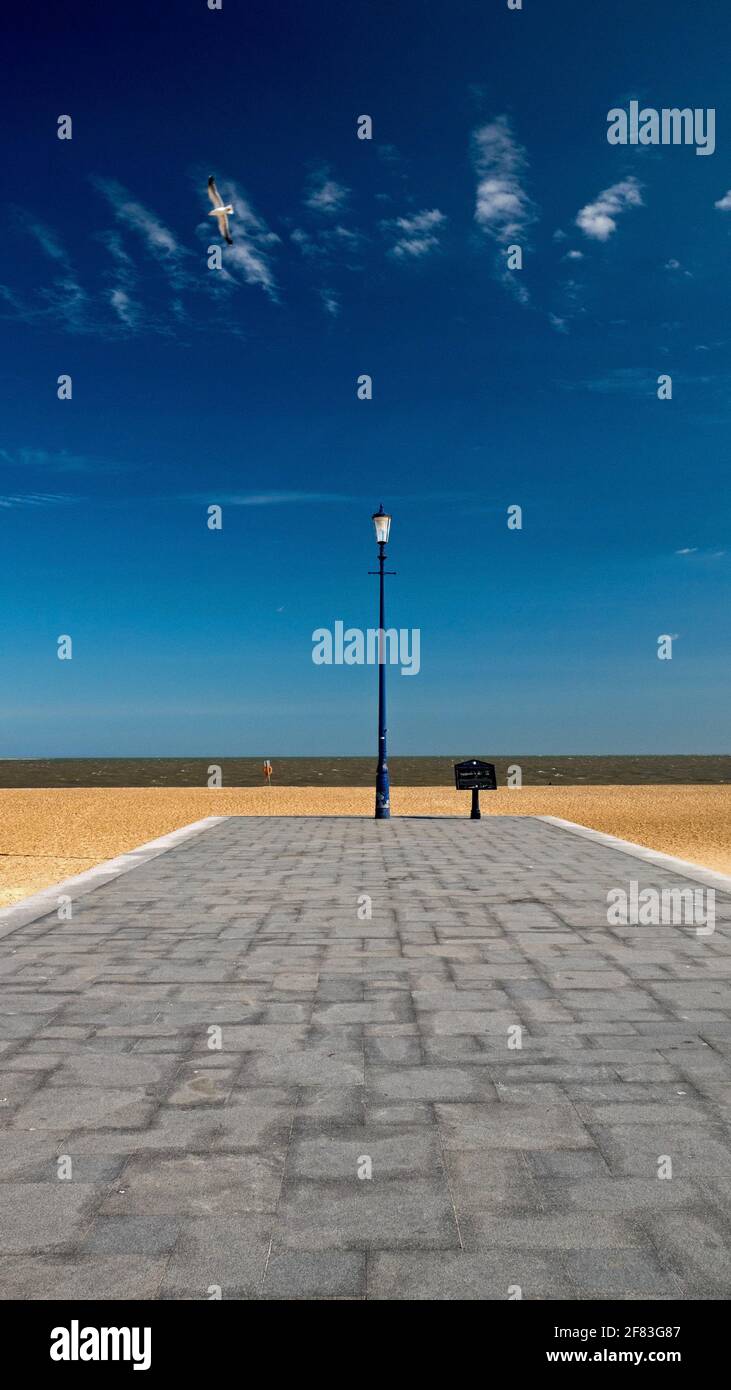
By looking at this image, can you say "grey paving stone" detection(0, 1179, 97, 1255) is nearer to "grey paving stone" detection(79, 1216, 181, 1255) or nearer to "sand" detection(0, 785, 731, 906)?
"grey paving stone" detection(79, 1216, 181, 1255)

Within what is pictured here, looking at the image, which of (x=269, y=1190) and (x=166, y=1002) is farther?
(x=166, y=1002)

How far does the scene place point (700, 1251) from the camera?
2.80 m

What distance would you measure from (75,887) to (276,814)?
548 inches

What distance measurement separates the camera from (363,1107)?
385 cm

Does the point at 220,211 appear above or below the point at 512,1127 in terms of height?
above

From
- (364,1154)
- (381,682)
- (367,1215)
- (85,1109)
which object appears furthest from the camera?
(381,682)

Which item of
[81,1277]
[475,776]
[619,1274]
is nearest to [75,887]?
[81,1277]

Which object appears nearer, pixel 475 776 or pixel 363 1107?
pixel 363 1107

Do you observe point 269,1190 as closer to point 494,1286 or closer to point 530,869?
point 494,1286

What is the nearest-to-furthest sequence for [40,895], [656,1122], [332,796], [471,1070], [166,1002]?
[656,1122] → [471,1070] → [166,1002] → [40,895] → [332,796]

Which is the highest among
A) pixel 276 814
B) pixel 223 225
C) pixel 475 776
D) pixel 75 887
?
→ pixel 223 225

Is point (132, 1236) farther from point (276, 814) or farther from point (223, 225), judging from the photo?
point (276, 814)

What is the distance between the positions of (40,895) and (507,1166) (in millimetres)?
6966
